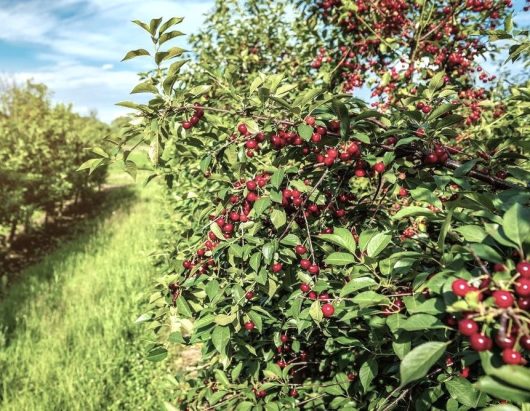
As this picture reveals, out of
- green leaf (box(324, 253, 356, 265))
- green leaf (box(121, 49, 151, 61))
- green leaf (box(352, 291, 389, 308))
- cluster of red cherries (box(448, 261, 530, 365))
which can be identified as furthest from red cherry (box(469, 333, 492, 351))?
green leaf (box(121, 49, 151, 61))

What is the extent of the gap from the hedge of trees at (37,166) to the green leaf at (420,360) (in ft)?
21.8

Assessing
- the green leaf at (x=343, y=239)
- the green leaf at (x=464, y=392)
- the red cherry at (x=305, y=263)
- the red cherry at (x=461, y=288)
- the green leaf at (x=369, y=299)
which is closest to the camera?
the red cherry at (x=461, y=288)

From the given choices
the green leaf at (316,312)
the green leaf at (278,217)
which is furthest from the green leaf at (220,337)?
the green leaf at (278,217)

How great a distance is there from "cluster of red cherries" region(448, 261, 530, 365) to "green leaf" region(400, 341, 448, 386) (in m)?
0.06

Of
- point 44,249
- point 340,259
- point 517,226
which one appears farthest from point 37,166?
point 517,226

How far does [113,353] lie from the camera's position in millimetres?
4023

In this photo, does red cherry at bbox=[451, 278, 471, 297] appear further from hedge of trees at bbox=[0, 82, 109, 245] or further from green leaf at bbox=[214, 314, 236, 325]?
hedge of trees at bbox=[0, 82, 109, 245]

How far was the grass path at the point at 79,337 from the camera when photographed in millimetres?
3424

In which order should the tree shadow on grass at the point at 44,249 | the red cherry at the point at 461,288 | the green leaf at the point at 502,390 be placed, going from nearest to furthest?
the green leaf at the point at 502,390
the red cherry at the point at 461,288
the tree shadow on grass at the point at 44,249

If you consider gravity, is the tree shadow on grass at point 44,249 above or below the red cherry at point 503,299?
below

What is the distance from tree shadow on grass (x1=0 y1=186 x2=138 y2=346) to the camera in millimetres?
5496

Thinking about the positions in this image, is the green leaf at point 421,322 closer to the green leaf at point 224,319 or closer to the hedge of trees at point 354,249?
the hedge of trees at point 354,249

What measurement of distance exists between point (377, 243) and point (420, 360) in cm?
43

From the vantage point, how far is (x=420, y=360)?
70 cm
